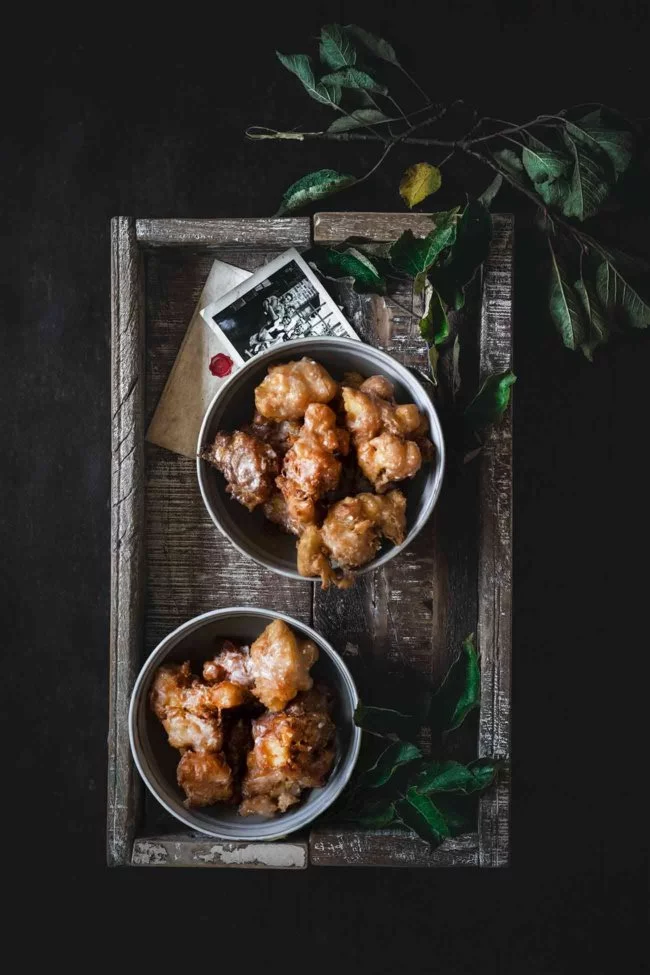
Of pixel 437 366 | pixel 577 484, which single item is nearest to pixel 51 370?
pixel 437 366

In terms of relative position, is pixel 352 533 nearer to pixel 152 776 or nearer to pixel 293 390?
pixel 293 390

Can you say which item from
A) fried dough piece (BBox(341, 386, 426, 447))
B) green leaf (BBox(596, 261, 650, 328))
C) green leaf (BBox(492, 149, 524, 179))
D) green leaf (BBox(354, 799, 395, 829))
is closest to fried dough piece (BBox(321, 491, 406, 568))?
fried dough piece (BBox(341, 386, 426, 447))

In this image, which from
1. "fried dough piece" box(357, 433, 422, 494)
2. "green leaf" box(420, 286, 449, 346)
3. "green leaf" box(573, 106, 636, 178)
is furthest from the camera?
"green leaf" box(573, 106, 636, 178)

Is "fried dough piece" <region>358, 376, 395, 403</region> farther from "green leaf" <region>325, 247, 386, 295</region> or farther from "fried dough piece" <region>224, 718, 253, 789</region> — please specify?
"fried dough piece" <region>224, 718, 253, 789</region>

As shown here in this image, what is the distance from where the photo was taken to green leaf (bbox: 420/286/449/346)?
4.87 ft

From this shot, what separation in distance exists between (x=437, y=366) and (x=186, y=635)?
2.23ft

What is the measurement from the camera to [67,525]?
1835mm

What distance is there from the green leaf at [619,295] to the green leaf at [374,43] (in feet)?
1.97

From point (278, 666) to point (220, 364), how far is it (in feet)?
1.95

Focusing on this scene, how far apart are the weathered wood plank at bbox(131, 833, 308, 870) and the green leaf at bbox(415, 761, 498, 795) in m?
0.25

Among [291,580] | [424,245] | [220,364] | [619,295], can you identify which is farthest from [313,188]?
[291,580]

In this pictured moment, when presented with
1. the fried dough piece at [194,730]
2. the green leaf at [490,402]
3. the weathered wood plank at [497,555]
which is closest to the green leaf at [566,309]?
the weathered wood plank at [497,555]

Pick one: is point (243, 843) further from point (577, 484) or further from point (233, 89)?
point (233, 89)

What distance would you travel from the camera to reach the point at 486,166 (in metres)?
1.76
